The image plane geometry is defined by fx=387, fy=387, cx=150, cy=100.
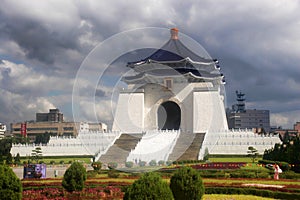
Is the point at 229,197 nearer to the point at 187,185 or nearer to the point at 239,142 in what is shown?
the point at 187,185

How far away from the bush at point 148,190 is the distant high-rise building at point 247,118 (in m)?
79.0

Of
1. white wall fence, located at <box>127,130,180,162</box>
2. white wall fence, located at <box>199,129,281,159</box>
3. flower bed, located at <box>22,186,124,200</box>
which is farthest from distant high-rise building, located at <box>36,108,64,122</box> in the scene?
flower bed, located at <box>22,186,124,200</box>

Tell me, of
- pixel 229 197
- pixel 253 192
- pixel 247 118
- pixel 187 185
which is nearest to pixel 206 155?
pixel 253 192

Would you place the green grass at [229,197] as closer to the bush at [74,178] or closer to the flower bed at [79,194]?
the flower bed at [79,194]

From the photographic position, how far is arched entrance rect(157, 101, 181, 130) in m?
38.3

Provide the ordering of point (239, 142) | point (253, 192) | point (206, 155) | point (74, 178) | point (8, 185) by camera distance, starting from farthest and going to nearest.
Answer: point (239, 142)
point (206, 155)
point (253, 192)
point (74, 178)
point (8, 185)

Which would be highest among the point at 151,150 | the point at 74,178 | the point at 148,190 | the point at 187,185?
the point at 151,150

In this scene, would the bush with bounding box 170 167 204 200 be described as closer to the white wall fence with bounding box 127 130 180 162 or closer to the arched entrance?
the white wall fence with bounding box 127 130 180 162

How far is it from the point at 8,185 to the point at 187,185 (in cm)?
338

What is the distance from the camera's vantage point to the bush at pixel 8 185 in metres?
7.21

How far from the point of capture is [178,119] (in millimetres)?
39156

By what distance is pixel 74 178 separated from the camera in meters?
9.95

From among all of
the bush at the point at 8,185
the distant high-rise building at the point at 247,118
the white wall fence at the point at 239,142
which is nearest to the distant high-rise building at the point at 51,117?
the distant high-rise building at the point at 247,118

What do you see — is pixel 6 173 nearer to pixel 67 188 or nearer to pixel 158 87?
pixel 67 188
